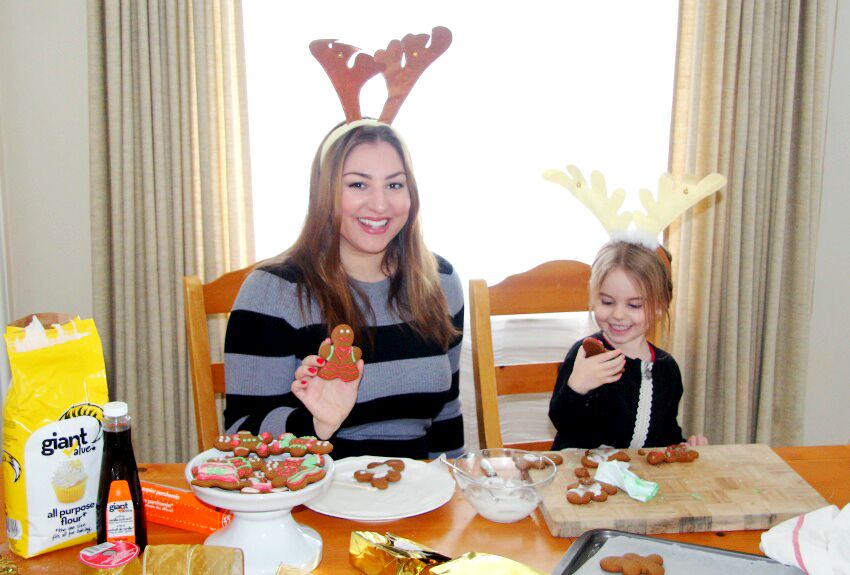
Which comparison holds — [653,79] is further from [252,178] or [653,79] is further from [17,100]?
[17,100]

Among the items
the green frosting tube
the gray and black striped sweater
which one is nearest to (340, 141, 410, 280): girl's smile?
the gray and black striped sweater

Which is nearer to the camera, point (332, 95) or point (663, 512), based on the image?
point (663, 512)

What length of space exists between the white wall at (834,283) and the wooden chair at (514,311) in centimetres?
154

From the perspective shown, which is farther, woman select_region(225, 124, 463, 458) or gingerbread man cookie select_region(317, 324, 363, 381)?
woman select_region(225, 124, 463, 458)

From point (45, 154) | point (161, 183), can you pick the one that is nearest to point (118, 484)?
point (161, 183)

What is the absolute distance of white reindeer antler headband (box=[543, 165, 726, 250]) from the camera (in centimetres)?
157

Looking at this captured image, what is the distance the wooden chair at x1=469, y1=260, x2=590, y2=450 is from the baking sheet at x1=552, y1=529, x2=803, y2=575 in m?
0.54

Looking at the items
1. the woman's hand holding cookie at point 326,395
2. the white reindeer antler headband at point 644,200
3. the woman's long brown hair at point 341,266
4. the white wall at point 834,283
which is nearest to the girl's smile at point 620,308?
the white reindeer antler headband at point 644,200

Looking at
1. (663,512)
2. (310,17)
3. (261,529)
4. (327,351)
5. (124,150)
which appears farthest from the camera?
(310,17)

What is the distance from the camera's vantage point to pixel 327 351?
1.25 m

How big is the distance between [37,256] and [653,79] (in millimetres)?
2132

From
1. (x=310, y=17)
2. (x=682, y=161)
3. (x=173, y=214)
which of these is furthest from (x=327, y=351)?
(x=682, y=161)

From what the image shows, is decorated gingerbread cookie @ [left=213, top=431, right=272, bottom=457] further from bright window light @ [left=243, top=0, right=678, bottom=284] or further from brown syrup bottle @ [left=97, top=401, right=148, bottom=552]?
bright window light @ [left=243, top=0, right=678, bottom=284]

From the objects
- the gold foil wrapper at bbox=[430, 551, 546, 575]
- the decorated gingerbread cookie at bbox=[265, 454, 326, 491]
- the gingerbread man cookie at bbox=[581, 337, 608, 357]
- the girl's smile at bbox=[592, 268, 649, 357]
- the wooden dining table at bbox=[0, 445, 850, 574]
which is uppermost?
the girl's smile at bbox=[592, 268, 649, 357]
